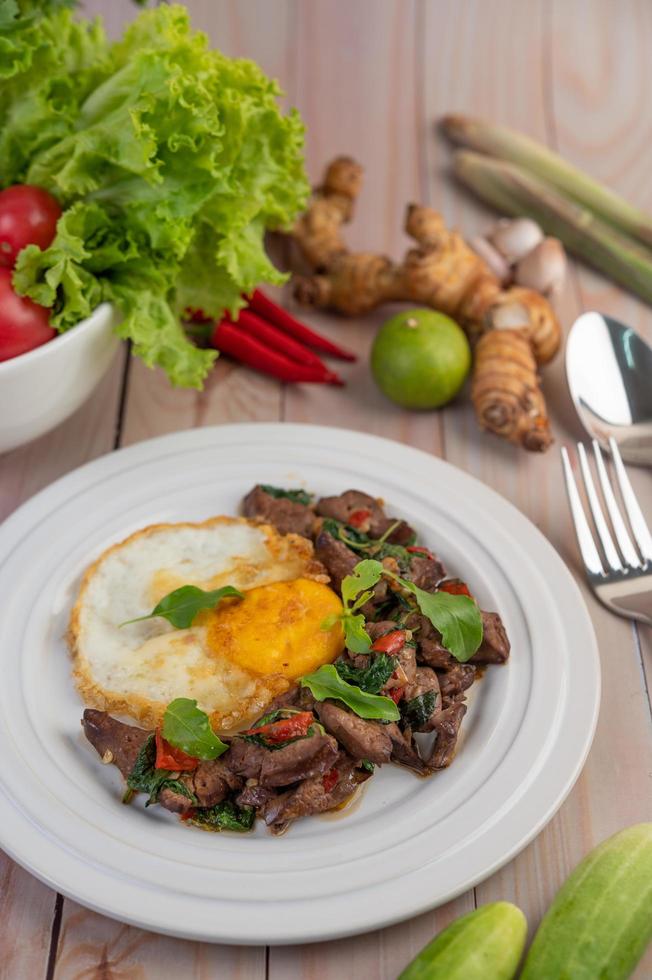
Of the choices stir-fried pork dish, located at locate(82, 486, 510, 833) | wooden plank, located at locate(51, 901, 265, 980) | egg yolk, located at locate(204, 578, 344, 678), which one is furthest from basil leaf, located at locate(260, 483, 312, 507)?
wooden plank, located at locate(51, 901, 265, 980)

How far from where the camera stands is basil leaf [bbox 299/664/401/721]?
3410 millimetres

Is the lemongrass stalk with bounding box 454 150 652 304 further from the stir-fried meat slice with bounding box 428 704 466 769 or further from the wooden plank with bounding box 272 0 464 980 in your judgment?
the stir-fried meat slice with bounding box 428 704 466 769

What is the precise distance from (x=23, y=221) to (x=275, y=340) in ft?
4.74

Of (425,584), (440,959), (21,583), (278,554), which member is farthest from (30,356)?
(440,959)

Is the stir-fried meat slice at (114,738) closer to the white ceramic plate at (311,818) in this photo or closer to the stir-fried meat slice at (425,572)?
the white ceramic plate at (311,818)

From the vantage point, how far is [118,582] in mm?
4098

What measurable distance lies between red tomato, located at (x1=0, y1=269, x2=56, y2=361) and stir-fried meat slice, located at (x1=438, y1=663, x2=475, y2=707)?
2.02 m

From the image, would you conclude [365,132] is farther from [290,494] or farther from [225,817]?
[225,817]

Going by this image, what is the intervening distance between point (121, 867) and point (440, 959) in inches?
37.3

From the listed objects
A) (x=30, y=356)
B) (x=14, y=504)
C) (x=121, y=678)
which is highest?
(x=30, y=356)

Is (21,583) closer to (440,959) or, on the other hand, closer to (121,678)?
(121,678)

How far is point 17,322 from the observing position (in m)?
4.21

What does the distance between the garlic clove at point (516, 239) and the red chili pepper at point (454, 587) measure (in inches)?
92.9

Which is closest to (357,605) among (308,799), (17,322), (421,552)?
(421,552)
